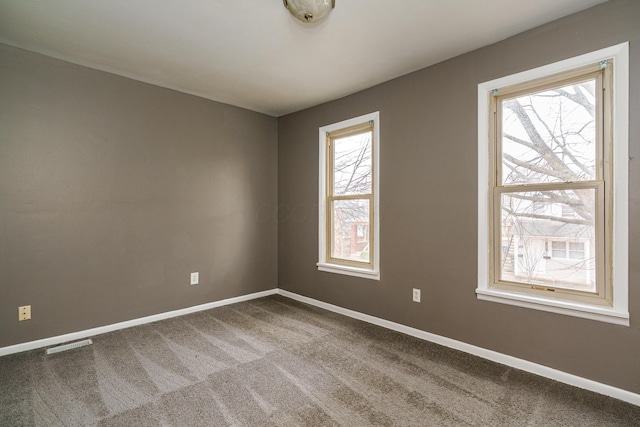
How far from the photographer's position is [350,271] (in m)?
3.58

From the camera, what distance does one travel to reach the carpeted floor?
1.82 m

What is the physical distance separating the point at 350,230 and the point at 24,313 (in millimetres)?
3123

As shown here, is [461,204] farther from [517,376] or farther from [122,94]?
[122,94]

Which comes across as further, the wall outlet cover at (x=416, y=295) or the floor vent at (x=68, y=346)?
the wall outlet cover at (x=416, y=295)

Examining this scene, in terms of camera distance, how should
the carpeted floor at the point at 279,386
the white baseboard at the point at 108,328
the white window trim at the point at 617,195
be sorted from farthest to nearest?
the white baseboard at the point at 108,328, the white window trim at the point at 617,195, the carpeted floor at the point at 279,386

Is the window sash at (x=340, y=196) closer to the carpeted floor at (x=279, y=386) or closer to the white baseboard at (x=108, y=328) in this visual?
the carpeted floor at (x=279, y=386)

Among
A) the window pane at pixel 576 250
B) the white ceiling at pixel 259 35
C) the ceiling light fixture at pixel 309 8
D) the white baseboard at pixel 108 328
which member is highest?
the white ceiling at pixel 259 35

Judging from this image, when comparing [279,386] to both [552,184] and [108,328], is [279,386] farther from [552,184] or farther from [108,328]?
[552,184]

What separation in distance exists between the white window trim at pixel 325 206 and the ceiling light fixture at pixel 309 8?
55.1 inches

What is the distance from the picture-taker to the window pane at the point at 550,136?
2.16 meters

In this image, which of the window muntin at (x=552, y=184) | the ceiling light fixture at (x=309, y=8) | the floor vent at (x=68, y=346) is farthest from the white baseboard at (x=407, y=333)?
the ceiling light fixture at (x=309, y=8)

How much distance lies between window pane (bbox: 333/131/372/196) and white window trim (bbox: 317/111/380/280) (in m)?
0.15

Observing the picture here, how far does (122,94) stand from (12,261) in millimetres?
1769

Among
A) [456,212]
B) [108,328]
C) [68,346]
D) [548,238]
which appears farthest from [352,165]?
[68,346]
